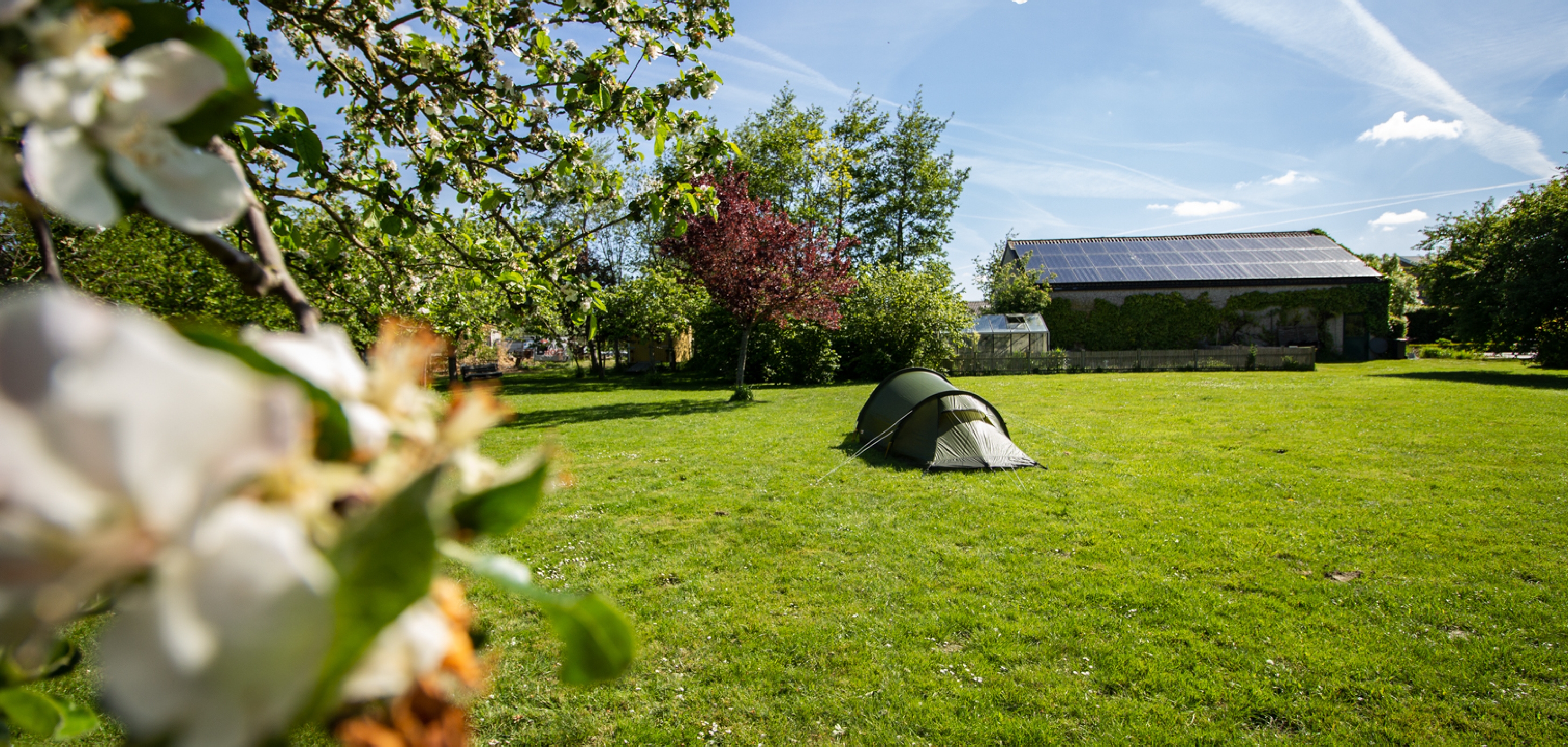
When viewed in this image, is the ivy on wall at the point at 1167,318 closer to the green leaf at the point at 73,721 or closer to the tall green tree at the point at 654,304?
the tall green tree at the point at 654,304

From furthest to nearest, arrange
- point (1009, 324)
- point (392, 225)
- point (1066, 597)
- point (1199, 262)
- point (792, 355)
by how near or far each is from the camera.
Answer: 1. point (1199, 262)
2. point (1009, 324)
3. point (792, 355)
4. point (1066, 597)
5. point (392, 225)

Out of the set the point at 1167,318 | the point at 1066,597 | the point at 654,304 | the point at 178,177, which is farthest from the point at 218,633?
the point at 1167,318

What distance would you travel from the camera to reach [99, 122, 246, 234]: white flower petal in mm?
452

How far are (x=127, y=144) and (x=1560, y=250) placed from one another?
25167 millimetres

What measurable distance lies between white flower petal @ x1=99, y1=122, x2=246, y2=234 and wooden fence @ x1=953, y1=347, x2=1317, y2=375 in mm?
24071

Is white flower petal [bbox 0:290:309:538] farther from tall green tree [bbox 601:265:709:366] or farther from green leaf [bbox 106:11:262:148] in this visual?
tall green tree [bbox 601:265:709:366]

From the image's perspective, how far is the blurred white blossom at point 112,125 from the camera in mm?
434

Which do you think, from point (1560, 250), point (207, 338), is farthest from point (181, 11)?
point (1560, 250)

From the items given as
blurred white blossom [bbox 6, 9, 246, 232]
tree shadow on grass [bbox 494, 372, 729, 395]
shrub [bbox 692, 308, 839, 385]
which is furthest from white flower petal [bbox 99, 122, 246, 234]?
shrub [bbox 692, 308, 839, 385]

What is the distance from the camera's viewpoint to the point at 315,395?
1.25 feet

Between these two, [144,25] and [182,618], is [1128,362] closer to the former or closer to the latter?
[144,25]

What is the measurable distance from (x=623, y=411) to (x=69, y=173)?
1466cm

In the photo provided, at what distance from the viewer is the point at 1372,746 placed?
3.23 m

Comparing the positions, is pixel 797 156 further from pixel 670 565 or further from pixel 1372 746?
pixel 1372 746
